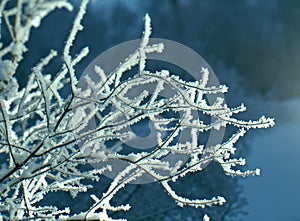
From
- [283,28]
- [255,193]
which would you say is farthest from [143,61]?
[283,28]

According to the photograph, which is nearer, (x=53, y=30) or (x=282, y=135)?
(x=53, y=30)

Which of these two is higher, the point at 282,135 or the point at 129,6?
the point at 129,6

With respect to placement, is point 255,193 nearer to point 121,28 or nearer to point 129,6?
point 121,28

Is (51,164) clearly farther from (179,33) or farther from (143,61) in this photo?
(179,33)

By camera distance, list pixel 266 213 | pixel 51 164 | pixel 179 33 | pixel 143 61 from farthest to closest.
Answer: pixel 179 33 → pixel 266 213 → pixel 51 164 → pixel 143 61

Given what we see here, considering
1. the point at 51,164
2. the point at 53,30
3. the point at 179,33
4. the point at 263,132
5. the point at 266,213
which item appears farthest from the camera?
the point at 179,33

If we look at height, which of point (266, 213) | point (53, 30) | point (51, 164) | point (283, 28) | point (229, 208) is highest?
point (283, 28)
